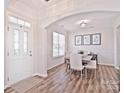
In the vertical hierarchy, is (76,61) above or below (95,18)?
below

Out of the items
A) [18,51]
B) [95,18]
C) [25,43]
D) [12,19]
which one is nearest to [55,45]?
[25,43]

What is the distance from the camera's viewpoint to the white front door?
3.31 m

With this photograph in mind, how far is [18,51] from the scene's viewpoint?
12.2 ft

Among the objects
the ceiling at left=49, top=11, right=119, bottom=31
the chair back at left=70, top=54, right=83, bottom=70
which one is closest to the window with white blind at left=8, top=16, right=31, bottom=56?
the ceiling at left=49, top=11, right=119, bottom=31

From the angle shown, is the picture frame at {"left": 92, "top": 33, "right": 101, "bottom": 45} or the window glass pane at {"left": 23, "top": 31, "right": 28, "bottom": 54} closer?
the window glass pane at {"left": 23, "top": 31, "right": 28, "bottom": 54}

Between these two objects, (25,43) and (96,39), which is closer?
(25,43)

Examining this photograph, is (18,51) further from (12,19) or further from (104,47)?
(104,47)

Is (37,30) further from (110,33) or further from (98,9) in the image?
(110,33)

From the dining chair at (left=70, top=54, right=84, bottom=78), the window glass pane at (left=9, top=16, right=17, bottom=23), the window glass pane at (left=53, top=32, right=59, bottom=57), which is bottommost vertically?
the dining chair at (left=70, top=54, right=84, bottom=78)

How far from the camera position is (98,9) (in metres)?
3.24

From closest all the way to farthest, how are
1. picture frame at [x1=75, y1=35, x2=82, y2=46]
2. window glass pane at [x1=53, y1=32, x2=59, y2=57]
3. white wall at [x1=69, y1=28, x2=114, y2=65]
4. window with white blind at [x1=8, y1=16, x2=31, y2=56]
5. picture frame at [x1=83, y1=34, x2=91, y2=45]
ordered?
window with white blind at [x1=8, y1=16, x2=31, y2=56], window glass pane at [x1=53, y1=32, x2=59, y2=57], white wall at [x1=69, y1=28, x2=114, y2=65], picture frame at [x1=83, y1=34, x2=91, y2=45], picture frame at [x1=75, y1=35, x2=82, y2=46]

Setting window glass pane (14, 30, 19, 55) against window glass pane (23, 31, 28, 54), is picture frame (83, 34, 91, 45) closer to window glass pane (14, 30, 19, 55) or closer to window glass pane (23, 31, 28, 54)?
window glass pane (23, 31, 28, 54)

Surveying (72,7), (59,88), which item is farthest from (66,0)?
(59,88)

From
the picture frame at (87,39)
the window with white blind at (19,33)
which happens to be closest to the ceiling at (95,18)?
the window with white blind at (19,33)
